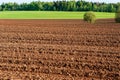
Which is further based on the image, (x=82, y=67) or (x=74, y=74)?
(x=82, y=67)

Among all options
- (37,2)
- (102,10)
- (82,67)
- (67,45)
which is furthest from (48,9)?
(82,67)

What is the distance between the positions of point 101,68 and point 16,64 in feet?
12.7

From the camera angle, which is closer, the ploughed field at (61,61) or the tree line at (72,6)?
the ploughed field at (61,61)

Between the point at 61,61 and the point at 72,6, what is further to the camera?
the point at 72,6

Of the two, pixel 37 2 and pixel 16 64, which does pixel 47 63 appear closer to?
pixel 16 64

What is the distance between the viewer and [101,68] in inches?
565

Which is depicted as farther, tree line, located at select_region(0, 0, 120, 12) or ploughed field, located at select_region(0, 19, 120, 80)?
tree line, located at select_region(0, 0, 120, 12)

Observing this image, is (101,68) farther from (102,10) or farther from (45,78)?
(102,10)

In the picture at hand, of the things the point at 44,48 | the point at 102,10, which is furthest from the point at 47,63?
the point at 102,10

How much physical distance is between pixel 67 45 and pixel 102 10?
86933 millimetres

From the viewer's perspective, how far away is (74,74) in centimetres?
1330

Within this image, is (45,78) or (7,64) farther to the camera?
(7,64)

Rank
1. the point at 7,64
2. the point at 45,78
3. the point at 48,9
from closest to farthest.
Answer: the point at 45,78, the point at 7,64, the point at 48,9

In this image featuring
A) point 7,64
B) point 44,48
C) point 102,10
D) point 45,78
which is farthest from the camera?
point 102,10
